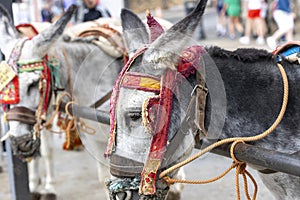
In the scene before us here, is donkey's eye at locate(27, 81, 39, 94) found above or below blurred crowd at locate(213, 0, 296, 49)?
above

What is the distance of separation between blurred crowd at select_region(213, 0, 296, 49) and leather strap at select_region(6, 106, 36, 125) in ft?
21.4

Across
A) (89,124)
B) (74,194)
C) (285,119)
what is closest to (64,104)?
(89,124)

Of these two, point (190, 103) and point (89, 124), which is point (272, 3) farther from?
point (190, 103)

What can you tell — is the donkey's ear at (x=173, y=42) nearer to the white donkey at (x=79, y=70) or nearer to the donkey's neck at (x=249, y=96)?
the donkey's neck at (x=249, y=96)

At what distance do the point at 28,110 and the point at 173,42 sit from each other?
6.93ft

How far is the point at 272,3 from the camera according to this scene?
41.6 feet

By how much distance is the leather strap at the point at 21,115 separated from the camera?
3.85 meters

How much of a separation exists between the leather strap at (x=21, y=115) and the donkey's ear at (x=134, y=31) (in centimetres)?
135

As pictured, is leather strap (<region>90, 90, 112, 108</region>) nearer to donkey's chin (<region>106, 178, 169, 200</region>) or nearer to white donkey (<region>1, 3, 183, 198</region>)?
white donkey (<region>1, 3, 183, 198</region>)

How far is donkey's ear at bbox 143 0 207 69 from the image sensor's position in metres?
2.11

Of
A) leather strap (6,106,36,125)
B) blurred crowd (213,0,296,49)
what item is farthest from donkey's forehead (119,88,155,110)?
blurred crowd (213,0,296,49)

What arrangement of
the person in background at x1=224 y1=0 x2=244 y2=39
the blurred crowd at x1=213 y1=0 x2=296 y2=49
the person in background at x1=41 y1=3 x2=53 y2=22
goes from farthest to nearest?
the person in background at x1=224 y1=0 x2=244 y2=39
the person in background at x1=41 y1=3 x2=53 y2=22
the blurred crowd at x1=213 y1=0 x2=296 y2=49

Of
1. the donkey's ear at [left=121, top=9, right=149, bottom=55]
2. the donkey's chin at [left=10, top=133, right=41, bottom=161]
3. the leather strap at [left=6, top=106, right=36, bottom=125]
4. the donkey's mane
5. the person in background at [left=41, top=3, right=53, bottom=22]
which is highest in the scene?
the donkey's ear at [left=121, top=9, right=149, bottom=55]

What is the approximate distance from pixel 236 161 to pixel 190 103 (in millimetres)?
360
